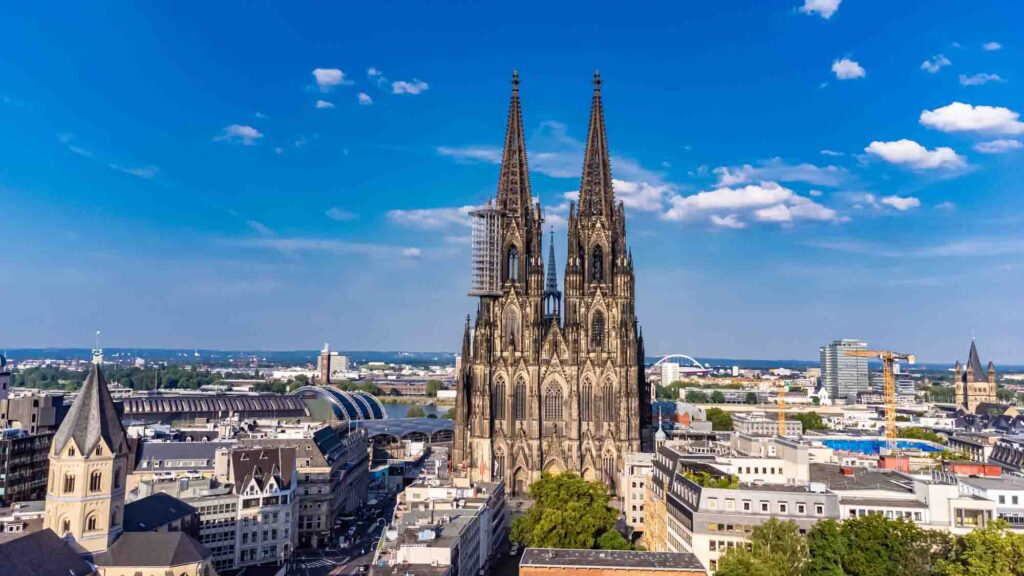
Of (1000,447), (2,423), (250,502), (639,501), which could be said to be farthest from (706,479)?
(2,423)

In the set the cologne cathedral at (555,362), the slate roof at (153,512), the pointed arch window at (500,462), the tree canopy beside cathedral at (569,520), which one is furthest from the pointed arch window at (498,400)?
the slate roof at (153,512)

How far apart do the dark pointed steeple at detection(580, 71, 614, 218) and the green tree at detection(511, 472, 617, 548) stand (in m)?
48.7

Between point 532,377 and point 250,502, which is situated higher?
point 532,377

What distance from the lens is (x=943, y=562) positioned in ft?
220

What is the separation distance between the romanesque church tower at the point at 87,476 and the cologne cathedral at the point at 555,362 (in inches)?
2614

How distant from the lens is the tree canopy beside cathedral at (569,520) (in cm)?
9429

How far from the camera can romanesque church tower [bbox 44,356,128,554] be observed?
72.1 metres

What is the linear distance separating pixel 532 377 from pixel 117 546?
75.7 m

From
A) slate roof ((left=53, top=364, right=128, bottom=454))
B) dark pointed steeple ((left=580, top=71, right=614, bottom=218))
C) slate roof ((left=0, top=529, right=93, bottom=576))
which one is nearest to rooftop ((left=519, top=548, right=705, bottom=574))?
slate roof ((left=0, top=529, right=93, bottom=576))

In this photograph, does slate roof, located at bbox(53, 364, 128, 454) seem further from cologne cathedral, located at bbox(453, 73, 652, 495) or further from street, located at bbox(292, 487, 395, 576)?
cologne cathedral, located at bbox(453, 73, 652, 495)

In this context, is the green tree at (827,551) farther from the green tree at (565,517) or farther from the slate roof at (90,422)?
the slate roof at (90,422)

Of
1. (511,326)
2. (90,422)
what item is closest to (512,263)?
(511,326)

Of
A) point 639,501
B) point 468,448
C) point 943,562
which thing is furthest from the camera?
point 468,448

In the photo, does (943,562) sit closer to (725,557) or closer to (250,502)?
(725,557)
